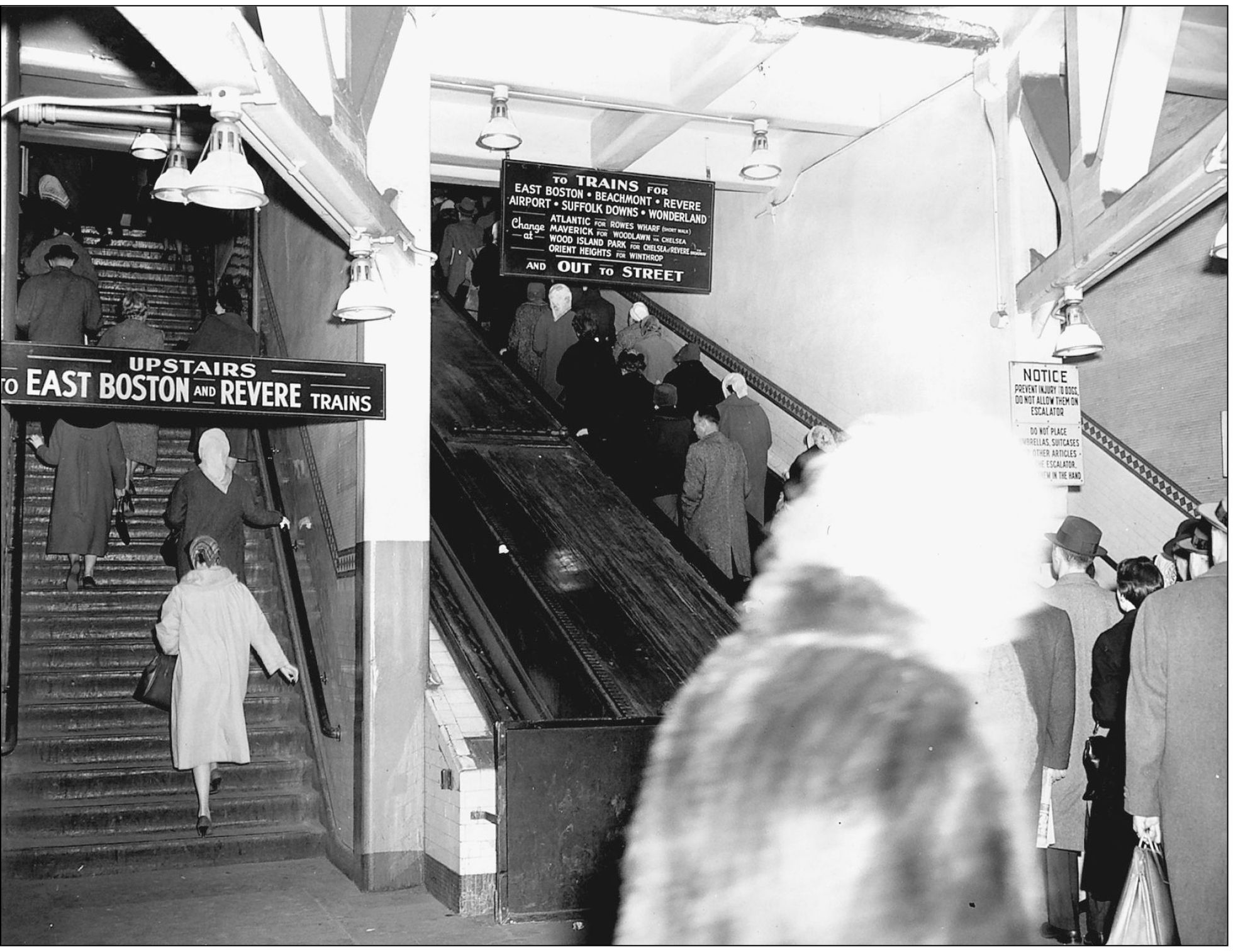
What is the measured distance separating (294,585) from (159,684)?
1356mm

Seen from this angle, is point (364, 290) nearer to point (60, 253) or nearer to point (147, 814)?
point (147, 814)

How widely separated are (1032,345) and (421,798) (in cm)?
483

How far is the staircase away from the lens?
6953 millimetres

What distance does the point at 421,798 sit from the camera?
702cm

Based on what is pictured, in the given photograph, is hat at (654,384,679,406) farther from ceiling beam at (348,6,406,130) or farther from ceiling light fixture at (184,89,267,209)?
ceiling light fixture at (184,89,267,209)

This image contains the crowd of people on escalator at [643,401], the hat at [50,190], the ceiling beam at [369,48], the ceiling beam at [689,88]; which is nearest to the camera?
the ceiling beam at [369,48]

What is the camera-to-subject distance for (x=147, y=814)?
719 centimetres

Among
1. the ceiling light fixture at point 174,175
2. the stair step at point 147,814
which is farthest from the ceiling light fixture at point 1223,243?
the stair step at point 147,814

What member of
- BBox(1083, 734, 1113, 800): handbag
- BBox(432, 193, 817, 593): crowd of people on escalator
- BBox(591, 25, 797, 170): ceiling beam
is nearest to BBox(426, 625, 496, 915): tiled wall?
BBox(432, 193, 817, 593): crowd of people on escalator

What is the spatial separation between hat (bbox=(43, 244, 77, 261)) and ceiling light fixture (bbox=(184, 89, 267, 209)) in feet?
17.0

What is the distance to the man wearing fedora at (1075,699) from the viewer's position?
572 centimetres

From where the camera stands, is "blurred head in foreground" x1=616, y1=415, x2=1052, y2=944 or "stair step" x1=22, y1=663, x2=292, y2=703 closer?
"blurred head in foreground" x1=616, y1=415, x2=1052, y2=944

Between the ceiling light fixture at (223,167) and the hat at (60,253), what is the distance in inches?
204

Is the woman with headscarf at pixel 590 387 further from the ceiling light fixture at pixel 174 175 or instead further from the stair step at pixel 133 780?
the ceiling light fixture at pixel 174 175
